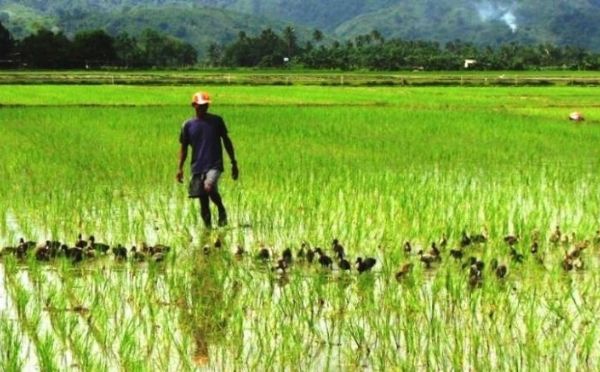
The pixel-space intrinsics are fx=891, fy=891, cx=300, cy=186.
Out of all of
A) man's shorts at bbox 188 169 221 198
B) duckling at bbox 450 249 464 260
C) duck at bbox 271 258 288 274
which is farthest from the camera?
man's shorts at bbox 188 169 221 198

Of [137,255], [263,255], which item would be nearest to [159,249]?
[137,255]

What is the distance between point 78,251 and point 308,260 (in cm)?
156

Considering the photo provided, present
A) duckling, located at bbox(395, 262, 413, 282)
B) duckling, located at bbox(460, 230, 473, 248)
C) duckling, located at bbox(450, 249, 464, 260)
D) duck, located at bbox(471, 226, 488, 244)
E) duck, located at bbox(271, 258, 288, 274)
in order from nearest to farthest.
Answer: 1. duckling, located at bbox(395, 262, 413, 282)
2. duck, located at bbox(271, 258, 288, 274)
3. duckling, located at bbox(450, 249, 464, 260)
4. duckling, located at bbox(460, 230, 473, 248)
5. duck, located at bbox(471, 226, 488, 244)

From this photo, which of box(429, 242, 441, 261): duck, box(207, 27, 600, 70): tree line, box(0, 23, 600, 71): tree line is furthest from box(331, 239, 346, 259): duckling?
box(207, 27, 600, 70): tree line

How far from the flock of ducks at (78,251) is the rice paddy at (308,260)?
29 mm

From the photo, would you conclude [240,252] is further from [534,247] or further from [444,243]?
[534,247]

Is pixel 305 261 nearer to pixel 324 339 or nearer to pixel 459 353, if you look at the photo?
pixel 324 339

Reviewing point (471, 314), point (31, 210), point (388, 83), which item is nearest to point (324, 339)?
point (471, 314)

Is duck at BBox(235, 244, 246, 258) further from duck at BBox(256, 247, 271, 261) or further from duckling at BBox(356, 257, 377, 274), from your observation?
duckling at BBox(356, 257, 377, 274)

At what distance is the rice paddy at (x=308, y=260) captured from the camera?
4.23 m

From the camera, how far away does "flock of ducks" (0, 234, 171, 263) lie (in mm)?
6039

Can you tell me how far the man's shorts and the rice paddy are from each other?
0.33 m

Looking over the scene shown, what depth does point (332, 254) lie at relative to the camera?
6316mm

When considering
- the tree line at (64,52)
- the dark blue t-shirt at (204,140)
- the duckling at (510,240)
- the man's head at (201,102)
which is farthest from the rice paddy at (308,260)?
the tree line at (64,52)
